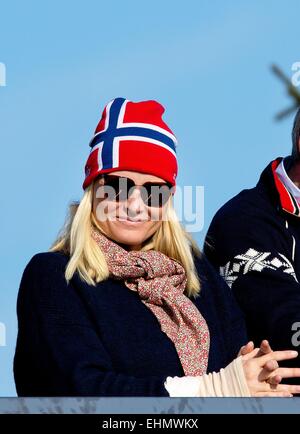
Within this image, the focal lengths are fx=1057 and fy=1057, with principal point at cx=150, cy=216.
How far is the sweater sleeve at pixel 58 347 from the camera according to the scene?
3.41 metres

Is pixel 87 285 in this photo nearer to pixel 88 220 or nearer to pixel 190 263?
pixel 88 220

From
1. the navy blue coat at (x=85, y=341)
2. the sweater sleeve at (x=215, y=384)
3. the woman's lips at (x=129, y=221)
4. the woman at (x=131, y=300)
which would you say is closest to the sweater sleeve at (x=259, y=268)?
the woman at (x=131, y=300)

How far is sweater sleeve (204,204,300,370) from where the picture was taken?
4348mm

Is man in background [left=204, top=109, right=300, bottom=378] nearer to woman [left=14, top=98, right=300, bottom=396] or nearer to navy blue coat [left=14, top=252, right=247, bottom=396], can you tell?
woman [left=14, top=98, right=300, bottom=396]

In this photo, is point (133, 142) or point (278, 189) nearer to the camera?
point (133, 142)

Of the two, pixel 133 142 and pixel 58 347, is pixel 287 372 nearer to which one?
pixel 58 347

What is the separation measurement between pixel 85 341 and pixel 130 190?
25.6 inches

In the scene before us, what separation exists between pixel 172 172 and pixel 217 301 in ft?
1.73

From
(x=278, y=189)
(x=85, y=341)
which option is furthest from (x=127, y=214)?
(x=278, y=189)

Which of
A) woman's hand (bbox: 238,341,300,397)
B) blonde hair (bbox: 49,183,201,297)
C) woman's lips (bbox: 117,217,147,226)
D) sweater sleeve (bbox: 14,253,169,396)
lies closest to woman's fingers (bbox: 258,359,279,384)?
woman's hand (bbox: 238,341,300,397)

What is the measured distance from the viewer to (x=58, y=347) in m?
3.49

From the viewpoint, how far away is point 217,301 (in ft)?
13.4
